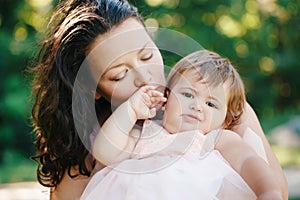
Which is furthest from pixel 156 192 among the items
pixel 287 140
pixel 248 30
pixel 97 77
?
pixel 287 140

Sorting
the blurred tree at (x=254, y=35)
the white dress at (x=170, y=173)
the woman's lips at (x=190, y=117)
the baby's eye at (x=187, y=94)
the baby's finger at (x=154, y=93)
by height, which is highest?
the baby's finger at (x=154, y=93)

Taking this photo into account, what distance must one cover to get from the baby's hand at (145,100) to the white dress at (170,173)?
2.4 inches

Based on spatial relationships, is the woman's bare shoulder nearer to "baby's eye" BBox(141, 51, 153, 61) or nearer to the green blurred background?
"baby's eye" BBox(141, 51, 153, 61)

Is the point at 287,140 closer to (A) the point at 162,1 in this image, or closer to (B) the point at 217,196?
(A) the point at 162,1

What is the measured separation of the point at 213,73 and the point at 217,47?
4.64 metres

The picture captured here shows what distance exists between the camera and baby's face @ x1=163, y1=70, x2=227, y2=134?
1797 millimetres

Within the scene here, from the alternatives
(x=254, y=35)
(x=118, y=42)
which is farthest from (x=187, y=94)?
(x=254, y=35)

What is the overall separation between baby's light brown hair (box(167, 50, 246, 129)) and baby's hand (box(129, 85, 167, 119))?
10 cm

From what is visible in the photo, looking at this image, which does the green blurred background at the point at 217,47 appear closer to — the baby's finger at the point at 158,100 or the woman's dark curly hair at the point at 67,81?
the woman's dark curly hair at the point at 67,81

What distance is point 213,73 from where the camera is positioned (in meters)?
1.81

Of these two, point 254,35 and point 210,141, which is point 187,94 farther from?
point 254,35

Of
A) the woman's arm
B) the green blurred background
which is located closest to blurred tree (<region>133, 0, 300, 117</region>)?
the green blurred background

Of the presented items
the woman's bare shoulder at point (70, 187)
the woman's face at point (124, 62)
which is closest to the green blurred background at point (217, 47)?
the woman's bare shoulder at point (70, 187)

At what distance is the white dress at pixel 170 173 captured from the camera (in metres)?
1.66
